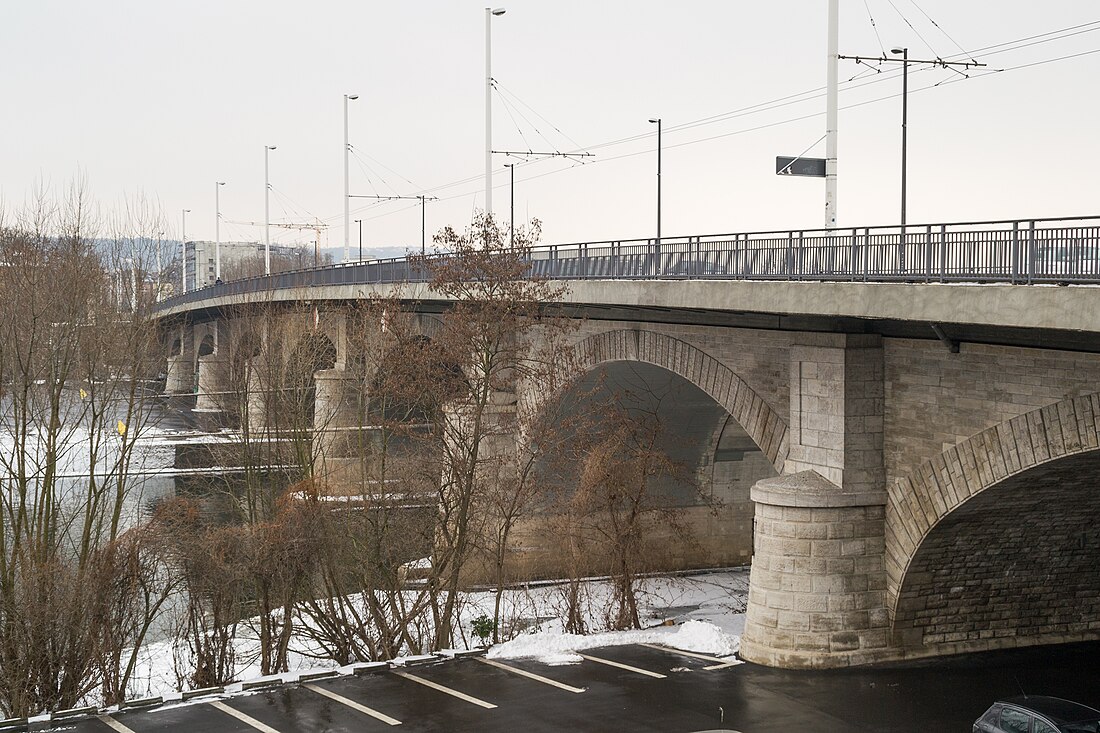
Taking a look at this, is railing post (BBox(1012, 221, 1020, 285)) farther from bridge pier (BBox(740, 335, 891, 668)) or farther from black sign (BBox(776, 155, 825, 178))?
black sign (BBox(776, 155, 825, 178))

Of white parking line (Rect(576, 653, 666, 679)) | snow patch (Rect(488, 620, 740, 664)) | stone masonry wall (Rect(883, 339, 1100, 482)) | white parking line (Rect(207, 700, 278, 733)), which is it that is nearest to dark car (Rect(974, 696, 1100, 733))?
stone masonry wall (Rect(883, 339, 1100, 482))

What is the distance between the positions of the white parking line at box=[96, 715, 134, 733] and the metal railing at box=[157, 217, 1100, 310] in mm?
13049

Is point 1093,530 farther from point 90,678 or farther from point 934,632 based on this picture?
point 90,678

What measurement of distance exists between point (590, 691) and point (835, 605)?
4.44 meters

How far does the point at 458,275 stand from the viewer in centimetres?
2642

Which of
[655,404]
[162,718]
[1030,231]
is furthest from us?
[655,404]

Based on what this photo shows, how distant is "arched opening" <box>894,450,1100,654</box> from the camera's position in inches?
756

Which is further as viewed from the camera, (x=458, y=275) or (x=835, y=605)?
(x=458, y=275)

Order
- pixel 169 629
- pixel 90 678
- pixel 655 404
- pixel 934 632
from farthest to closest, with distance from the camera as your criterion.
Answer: pixel 655 404
pixel 169 629
pixel 90 678
pixel 934 632

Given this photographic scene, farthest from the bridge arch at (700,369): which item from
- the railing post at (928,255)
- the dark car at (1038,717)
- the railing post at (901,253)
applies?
the dark car at (1038,717)

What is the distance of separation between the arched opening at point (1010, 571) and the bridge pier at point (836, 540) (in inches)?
28.8

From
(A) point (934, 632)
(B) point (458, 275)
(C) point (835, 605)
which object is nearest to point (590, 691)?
(C) point (835, 605)

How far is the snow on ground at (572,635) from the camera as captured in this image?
23.5 m

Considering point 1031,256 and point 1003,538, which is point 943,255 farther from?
point 1003,538
